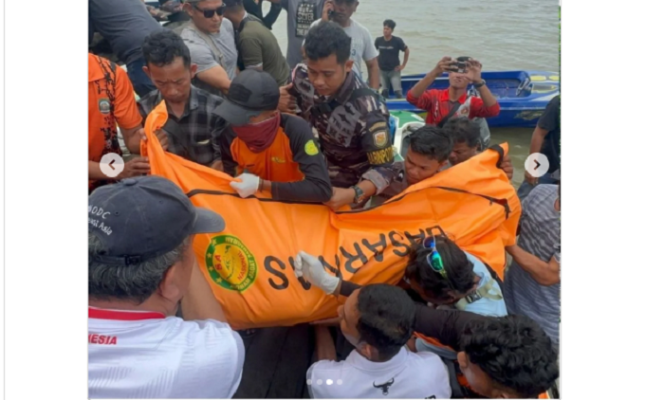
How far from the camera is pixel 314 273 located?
1737 millimetres

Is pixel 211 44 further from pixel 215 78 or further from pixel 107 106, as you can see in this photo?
pixel 107 106

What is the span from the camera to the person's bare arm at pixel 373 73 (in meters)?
2.34

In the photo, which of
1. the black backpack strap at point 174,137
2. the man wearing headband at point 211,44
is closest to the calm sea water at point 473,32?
the man wearing headband at point 211,44

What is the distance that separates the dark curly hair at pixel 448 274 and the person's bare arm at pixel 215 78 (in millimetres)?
987

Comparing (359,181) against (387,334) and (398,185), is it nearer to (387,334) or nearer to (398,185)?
(398,185)

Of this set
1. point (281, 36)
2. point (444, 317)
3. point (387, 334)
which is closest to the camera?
point (387, 334)

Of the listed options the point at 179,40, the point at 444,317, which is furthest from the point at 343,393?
the point at 179,40

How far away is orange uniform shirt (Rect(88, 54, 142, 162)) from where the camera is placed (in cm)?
170

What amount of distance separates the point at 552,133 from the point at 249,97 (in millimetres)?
1007

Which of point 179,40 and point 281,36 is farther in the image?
point 281,36

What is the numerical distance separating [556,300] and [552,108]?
25.4 inches

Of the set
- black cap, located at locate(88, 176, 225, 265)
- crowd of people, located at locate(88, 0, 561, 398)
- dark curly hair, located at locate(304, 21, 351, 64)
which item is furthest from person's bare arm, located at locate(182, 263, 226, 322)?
dark curly hair, located at locate(304, 21, 351, 64)

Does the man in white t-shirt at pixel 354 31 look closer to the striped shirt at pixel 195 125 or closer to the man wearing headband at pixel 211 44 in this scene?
the man wearing headband at pixel 211 44

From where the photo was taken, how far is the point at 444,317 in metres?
1.61
